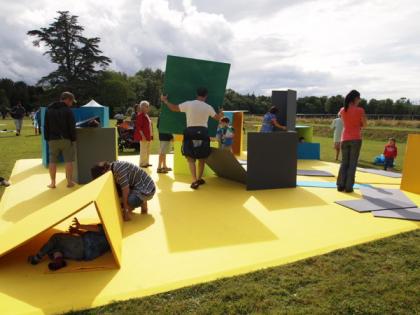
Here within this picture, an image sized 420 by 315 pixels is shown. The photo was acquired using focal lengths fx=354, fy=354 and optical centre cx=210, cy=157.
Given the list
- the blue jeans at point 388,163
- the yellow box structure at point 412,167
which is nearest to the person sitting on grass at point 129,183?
the yellow box structure at point 412,167

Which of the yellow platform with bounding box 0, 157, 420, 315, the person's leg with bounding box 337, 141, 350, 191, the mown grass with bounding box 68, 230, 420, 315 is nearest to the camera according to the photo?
the mown grass with bounding box 68, 230, 420, 315

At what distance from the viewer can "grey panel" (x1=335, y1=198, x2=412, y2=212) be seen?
221 inches

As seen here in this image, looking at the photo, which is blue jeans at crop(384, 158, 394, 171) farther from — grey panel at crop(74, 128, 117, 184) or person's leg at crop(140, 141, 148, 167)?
grey panel at crop(74, 128, 117, 184)

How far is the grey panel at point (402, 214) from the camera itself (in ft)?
16.8

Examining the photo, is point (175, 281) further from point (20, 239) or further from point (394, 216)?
point (394, 216)

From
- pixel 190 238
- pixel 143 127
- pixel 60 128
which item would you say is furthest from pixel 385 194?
pixel 60 128

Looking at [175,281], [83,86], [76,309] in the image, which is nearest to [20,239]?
[76,309]

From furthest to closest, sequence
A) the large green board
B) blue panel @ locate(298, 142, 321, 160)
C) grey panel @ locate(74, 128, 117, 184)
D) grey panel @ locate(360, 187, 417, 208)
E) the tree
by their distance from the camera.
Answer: the tree
blue panel @ locate(298, 142, 321, 160)
grey panel @ locate(74, 128, 117, 184)
the large green board
grey panel @ locate(360, 187, 417, 208)

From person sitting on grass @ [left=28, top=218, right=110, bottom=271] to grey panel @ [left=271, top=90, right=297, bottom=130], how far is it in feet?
25.3

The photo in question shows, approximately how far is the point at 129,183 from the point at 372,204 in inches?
156

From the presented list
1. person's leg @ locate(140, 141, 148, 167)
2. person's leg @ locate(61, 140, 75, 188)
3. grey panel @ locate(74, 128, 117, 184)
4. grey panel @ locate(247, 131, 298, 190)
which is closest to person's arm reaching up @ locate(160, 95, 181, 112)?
grey panel @ locate(74, 128, 117, 184)

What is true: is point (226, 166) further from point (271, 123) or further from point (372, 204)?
point (271, 123)

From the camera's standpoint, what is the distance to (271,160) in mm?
7191

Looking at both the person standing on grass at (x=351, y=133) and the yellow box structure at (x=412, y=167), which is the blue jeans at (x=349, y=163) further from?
the yellow box structure at (x=412, y=167)
